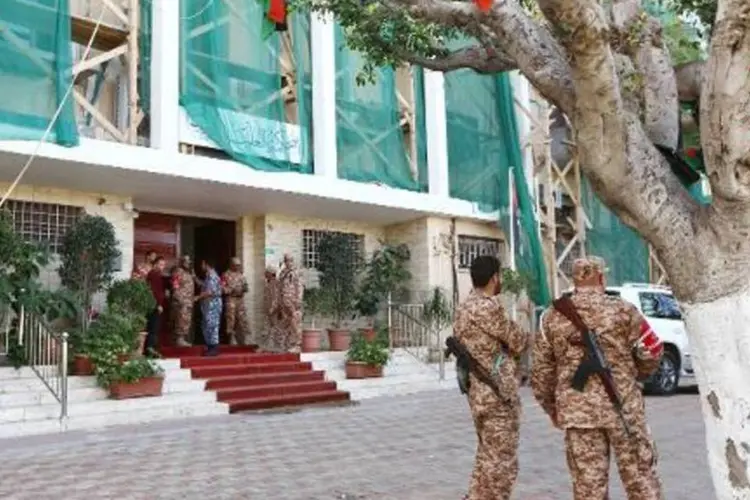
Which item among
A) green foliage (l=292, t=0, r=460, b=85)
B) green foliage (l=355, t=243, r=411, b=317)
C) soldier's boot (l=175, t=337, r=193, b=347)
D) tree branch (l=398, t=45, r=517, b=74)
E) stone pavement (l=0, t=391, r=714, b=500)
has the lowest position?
stone pavement (l=0, t=391, r=714, b=500)

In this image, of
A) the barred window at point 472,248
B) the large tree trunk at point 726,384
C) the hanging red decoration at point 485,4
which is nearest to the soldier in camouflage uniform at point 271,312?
the barred window at point 472,248

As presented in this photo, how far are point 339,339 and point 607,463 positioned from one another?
33.3 feet

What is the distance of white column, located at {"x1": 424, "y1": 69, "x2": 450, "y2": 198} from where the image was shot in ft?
52.2

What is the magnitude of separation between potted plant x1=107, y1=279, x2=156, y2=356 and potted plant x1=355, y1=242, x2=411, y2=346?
4360mm

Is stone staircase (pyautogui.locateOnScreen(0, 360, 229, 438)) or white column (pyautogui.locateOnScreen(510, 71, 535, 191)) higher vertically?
white column (pyautogui.locateOnScreen(510, 71, 535, 191))

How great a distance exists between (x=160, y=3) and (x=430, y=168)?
20.3 feet

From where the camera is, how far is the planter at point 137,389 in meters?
10.0

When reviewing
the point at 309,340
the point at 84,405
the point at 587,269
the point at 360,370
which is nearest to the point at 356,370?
the point at 360,370

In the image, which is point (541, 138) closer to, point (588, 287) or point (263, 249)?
point (263, 249)

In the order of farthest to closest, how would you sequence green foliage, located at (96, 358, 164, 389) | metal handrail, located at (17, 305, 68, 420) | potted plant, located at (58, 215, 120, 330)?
potted plant, located at (58, 215, 120, 330)
green foliage, located at (96, 358, 164, 389)
metal handrail, located at (17, 305, 68, 420)

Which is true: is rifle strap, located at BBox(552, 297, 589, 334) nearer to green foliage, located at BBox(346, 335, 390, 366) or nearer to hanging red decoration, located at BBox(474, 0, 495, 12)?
hanging red decoration, located at BBox(474, 0, 495, 12)

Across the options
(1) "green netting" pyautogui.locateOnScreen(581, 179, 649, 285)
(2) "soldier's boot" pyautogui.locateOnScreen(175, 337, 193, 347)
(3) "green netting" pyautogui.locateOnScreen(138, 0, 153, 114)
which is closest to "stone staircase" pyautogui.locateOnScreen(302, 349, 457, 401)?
(2) "soldier's boot" pyautogui.locateOnScreen(175, 337, 193, 347)

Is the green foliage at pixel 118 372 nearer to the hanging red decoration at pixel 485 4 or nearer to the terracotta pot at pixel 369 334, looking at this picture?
the terracotta pot at pixel 369 334

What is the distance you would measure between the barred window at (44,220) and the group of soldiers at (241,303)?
1.33 metres
